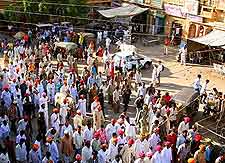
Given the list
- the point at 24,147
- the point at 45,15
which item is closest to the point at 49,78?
the point at 24,147

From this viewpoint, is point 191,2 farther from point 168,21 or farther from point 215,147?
point 215,147

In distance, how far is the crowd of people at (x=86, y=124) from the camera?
40.4 ft

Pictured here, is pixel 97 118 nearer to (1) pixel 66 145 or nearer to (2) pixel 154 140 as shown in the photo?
(1) pixel 66 145

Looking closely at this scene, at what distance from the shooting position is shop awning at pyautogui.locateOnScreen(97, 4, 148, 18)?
1156 inches

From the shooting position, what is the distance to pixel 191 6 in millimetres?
27469

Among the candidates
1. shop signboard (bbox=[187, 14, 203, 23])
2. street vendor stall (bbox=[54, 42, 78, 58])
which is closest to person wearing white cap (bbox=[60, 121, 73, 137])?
street vendor stall (bbox=[54, 42, 78, 58])

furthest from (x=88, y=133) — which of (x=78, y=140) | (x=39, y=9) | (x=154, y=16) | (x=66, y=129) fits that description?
(x=154, y=16)

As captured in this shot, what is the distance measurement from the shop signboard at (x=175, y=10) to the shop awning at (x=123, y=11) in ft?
5.58

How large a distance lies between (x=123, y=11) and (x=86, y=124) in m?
17.5

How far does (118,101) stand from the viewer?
56.6ft

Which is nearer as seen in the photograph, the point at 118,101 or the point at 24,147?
the point at 24,147

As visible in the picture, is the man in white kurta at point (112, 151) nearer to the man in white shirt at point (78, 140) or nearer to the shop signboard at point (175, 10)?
the man in white shirt at point (78, 140)

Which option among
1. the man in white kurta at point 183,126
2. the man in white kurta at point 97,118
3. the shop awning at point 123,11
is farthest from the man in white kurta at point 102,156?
the shop awning at point 123,11

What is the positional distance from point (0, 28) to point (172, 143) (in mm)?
19579
